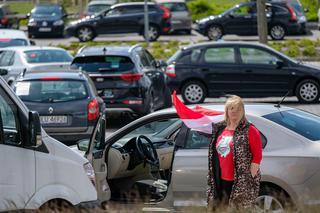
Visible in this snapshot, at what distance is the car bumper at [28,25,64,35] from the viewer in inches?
1833

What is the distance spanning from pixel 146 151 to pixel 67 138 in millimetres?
5828

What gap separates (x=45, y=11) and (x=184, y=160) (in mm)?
38578

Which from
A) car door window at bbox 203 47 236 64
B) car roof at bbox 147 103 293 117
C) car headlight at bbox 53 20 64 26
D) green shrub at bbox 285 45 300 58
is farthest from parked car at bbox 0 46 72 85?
car headlight at bbox 53 20 64 26

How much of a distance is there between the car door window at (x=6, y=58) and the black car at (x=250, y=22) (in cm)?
1917

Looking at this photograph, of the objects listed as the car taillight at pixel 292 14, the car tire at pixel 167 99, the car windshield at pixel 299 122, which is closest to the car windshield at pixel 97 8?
the car taillight at pixel 292 14

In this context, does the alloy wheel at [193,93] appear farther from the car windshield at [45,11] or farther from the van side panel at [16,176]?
the car windshield at [45,11]

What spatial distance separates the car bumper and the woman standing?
38803 millimetres

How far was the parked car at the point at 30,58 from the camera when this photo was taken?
77.8ft

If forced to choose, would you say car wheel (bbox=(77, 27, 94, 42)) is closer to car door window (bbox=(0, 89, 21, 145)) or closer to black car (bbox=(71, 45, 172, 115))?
black car (bbox=(71, 45, 172, 115))

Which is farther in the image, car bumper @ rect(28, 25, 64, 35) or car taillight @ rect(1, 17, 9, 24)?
car taillight @ rect(1, 17, 9, 24)

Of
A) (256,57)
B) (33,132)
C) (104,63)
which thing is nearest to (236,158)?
(33,132)

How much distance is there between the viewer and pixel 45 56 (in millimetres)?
25047

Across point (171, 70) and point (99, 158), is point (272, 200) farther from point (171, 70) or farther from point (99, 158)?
point (171, 70)

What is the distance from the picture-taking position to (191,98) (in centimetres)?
2381
